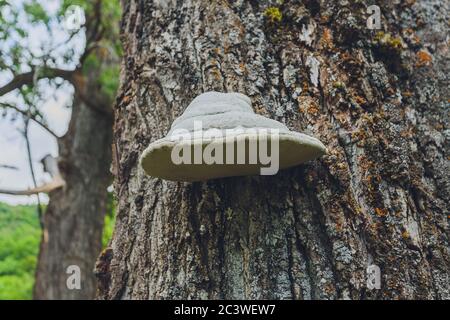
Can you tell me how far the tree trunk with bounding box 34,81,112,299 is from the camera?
19.3 feet

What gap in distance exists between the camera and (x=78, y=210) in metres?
6.19

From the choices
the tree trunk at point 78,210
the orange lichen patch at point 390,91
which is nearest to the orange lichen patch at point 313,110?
the orange lichen patch at point 390,91

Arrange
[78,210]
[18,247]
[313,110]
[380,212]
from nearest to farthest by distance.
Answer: [380,212], [313,110], [78,210], [18,247]

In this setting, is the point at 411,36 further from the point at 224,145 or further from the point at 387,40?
the point at 224,145

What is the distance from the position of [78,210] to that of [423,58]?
519 cm

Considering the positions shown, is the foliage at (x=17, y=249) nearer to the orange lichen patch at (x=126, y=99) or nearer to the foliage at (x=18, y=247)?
the foliage at (x=18, y=247)

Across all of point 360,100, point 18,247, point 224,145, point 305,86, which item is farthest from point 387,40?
point 18,247

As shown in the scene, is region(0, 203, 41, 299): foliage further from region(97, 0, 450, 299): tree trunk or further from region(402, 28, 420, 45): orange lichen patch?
region(402, 28, 420, 45): orange lichen patch

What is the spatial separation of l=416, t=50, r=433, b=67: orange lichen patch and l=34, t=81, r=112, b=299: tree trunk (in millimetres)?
4980

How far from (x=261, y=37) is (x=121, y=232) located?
3.17 ft

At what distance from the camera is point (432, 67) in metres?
2.00

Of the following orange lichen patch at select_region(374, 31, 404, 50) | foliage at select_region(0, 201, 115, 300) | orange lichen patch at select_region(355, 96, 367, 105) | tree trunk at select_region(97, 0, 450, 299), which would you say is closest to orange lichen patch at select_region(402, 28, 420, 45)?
tree trunk at select_region(97, 0, 450, 299)

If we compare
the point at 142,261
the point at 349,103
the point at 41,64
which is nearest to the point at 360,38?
the point at 349,103
